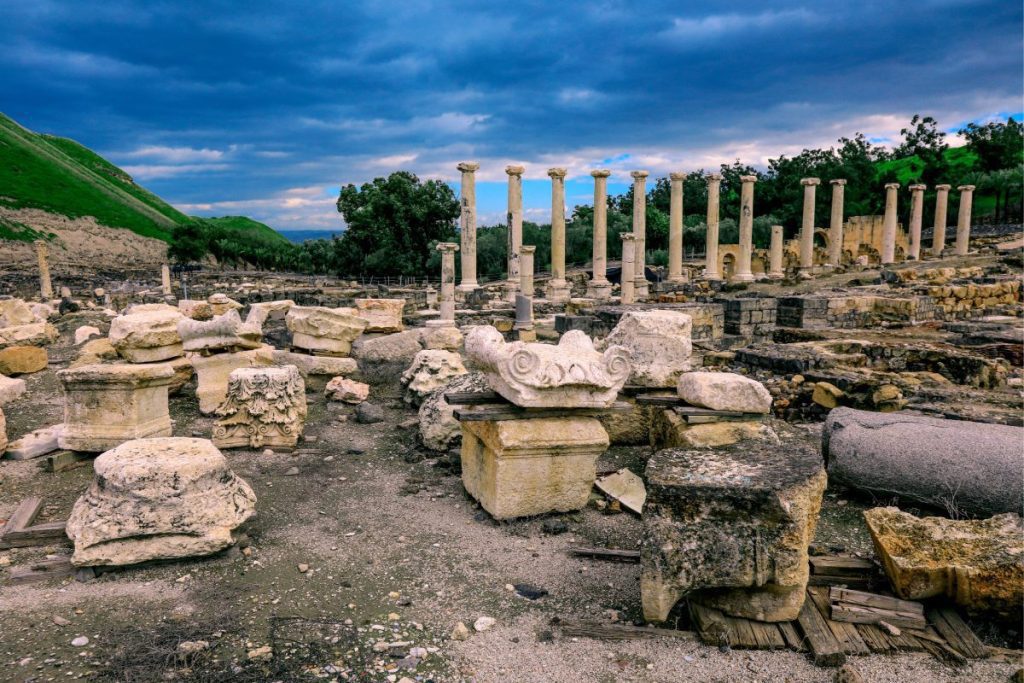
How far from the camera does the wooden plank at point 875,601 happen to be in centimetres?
349

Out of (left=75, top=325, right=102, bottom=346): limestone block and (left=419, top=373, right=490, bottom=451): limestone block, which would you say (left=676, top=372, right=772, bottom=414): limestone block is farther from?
(left=75, top=325, right=102, bottom=346): limestone block

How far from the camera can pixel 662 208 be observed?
53.9 metres

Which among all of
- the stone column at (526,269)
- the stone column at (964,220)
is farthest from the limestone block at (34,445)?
the stone column at (964,220)

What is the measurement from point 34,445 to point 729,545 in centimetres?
666

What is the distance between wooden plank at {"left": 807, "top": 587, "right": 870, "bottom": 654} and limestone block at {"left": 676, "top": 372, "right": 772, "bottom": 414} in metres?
1.95

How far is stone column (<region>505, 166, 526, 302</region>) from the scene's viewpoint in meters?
25.9

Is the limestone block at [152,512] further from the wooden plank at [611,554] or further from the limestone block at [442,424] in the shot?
the limestone block at [442,424]

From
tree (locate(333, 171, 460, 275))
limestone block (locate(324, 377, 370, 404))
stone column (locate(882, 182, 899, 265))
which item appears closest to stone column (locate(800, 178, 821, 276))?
stone column (locate(882, 182, 899, 265))

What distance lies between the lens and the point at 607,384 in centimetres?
522

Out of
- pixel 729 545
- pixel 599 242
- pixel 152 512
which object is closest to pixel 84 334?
pixel 152 512

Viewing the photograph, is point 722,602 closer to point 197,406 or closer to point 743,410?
point 743,410

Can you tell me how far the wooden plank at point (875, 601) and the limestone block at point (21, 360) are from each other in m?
11.2

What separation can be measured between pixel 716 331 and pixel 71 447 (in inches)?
429

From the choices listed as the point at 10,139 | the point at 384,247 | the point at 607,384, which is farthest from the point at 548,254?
the point at 10,139
